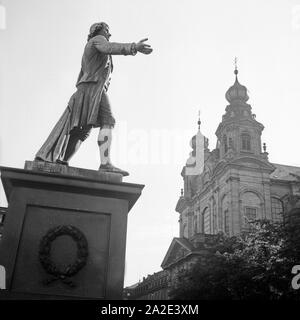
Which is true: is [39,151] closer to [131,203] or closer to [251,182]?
[131,203]

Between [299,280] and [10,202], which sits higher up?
[299,280]

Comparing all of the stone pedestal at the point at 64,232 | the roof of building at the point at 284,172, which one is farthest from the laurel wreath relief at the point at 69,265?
the roof of building at the point at 284,172

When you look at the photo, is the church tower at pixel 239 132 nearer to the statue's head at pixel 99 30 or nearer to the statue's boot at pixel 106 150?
the statue's head at pixel 99 30

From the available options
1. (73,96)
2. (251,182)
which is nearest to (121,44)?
(73,96)

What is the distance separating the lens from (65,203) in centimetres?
575

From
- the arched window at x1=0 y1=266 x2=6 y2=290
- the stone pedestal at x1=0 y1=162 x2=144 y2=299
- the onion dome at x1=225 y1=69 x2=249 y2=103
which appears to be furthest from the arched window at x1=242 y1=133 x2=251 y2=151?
the arched window at x1=0 y1=266 x2=6 y2=290

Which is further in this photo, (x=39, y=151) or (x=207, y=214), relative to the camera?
(x=207, y=214)

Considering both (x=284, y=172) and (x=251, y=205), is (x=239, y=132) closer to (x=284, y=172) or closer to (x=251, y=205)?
(x=251, y=205)

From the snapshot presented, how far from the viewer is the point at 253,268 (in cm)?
2392

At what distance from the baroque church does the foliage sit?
36.1ft

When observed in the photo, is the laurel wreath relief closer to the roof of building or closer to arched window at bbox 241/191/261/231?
arched window at bbox 241/191/261/231

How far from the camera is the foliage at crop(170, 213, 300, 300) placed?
821 inches
